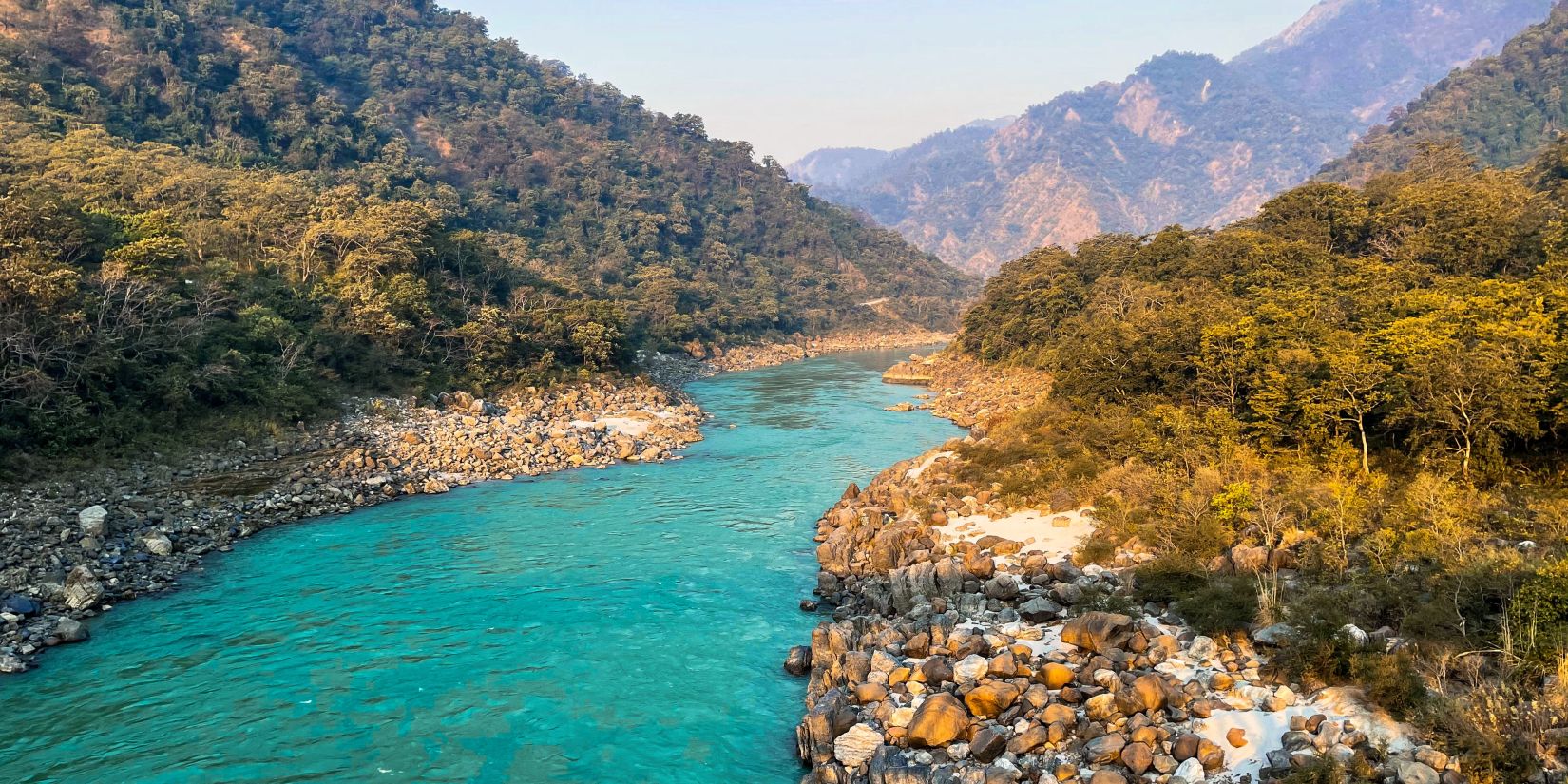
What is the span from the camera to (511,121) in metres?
101

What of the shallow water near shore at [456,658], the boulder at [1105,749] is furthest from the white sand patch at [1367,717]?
the shallow water near shore at [456,658]

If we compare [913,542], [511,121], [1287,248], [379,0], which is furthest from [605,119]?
[913,542]

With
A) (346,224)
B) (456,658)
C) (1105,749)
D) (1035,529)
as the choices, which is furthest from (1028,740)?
(346,224)

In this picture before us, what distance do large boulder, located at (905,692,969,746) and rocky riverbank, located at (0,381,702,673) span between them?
1352cm

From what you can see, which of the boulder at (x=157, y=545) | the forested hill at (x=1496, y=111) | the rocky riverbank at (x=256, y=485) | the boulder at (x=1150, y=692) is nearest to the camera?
the boulder at (x=1150, y=692)

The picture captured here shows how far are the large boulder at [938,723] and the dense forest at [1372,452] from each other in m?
3.86

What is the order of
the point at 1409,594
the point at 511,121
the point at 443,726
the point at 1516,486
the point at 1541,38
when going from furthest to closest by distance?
the point at 511,121, the point at 1541,38, the point at 1516,486, the point at 443,726, the point at 1409,594

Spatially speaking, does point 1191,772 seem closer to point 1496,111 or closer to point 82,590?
point 82,590

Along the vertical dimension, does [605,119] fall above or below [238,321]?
above

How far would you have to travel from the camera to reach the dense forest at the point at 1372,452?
8281 millimetres

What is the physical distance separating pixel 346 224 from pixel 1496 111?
367ft

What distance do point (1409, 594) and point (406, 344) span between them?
33.4 m

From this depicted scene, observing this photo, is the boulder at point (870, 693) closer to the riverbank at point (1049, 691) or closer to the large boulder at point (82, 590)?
the riverbank at point (1049, 691)

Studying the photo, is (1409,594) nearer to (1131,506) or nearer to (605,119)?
(1131,506)
